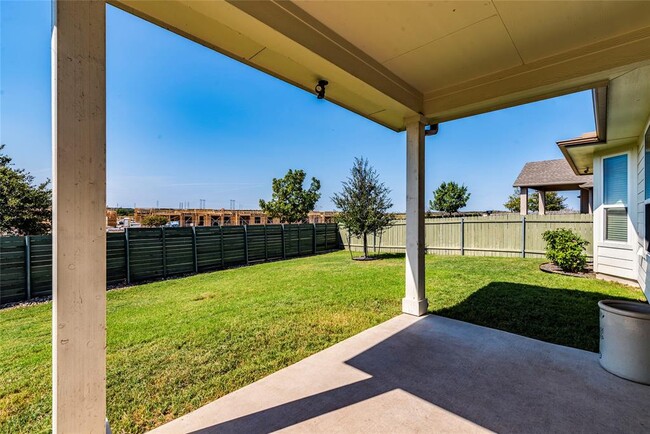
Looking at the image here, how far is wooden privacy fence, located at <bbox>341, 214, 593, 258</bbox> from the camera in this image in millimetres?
8867

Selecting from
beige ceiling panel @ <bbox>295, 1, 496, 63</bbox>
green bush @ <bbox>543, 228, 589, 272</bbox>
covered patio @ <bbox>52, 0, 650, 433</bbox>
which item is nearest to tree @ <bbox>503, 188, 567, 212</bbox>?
green bush @ <bbox>543, 228, 589, 272</bbox>

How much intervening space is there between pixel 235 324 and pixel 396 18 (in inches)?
154

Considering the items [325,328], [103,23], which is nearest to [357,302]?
[325,328]

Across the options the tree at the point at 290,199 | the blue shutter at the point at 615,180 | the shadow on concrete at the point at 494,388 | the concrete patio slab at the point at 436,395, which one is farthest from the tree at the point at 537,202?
the concrete patio slab at the point at 436,395

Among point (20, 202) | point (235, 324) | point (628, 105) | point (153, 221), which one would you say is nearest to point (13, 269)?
point (20, 202)

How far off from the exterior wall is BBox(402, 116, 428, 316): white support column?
416 centimetres

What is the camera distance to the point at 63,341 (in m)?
1.26

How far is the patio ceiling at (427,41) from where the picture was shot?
2023 mm

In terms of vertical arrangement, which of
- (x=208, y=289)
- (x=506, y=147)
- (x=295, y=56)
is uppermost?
(x=506, y=147)

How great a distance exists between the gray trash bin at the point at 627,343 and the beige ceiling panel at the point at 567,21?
2.31 metres

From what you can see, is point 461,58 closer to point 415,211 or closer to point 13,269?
point 415,211

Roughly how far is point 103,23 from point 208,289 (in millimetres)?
5784

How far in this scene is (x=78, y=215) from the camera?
51.3 inches

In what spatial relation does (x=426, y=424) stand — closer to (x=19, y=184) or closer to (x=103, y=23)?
(x=103, y=23)
